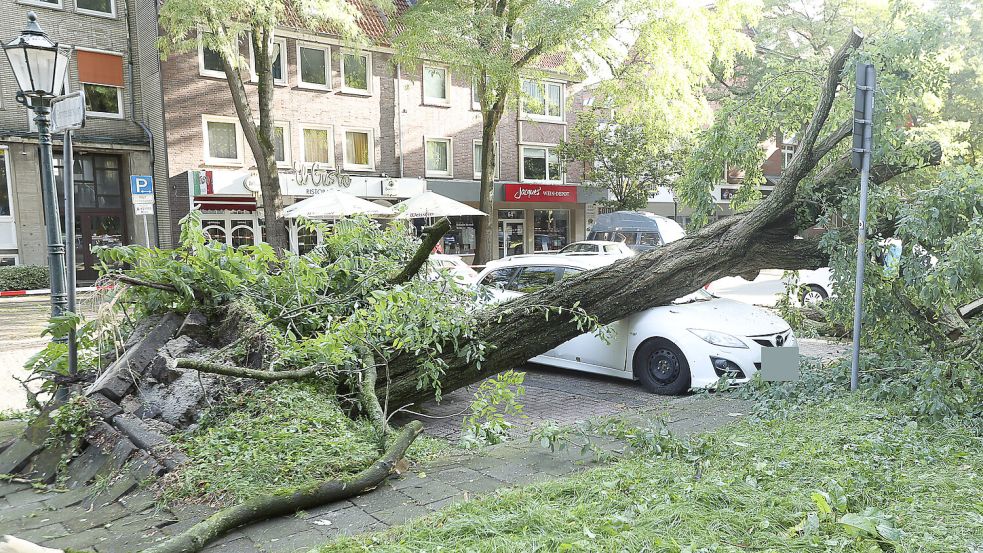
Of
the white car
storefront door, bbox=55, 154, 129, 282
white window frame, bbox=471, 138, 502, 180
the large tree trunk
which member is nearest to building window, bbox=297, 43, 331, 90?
white window frame, bbox=471, 138, 502, 180

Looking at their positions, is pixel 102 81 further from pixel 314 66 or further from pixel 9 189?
pixel 314 66

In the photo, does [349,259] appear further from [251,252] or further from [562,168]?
[562,168]

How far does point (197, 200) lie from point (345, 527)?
71.3 ft

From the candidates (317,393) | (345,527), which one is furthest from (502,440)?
(345,527)

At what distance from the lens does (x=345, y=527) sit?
3461mm

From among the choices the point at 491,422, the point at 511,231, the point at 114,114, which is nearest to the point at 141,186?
the point at 114,114

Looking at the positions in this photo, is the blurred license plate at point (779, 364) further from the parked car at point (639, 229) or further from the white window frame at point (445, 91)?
the white window frame at point (445, 91)

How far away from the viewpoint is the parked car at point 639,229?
67.2 feet

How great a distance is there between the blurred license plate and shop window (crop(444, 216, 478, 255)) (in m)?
23.2

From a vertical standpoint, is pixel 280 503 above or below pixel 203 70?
below

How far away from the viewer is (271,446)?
Answer: 13.6ft

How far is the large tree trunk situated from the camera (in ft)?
21.3

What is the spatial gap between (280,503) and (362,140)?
2385cm

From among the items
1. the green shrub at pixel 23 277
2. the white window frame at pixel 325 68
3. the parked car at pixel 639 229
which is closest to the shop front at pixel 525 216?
the white window frame at pixel 325 68
